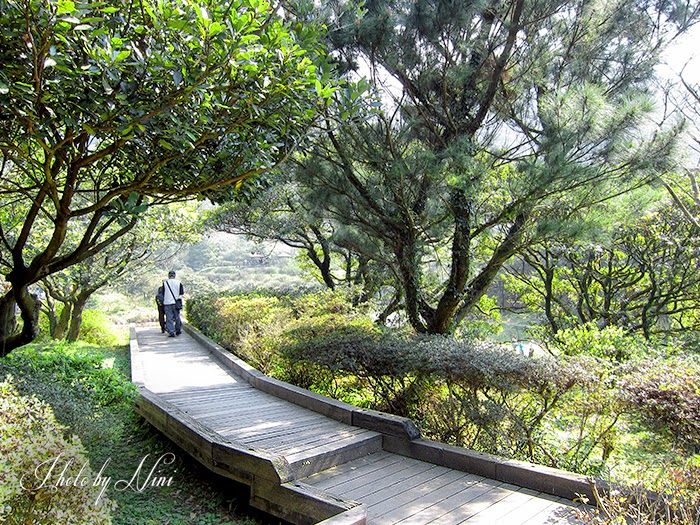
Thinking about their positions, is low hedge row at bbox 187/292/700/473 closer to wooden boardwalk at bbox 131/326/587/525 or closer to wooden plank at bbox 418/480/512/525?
wooden boardwalk at bbox 131/326/587/525

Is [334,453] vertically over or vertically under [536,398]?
under

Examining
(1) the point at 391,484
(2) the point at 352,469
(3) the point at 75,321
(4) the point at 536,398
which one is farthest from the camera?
(3) the point at 75,321

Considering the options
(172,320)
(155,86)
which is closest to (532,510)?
(155,86)

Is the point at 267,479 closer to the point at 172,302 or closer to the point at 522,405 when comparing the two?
the point at 522,405

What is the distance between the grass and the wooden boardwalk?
269mm

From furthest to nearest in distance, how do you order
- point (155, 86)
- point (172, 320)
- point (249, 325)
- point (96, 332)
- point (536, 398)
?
point (96, 332), point (172, 320), point (249, 325), point (536, 398), point (155, 86)

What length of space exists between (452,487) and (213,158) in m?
3.47

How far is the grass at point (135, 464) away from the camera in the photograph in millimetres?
3895

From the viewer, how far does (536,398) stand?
4.43 m

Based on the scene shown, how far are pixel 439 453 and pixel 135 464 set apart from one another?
306cm

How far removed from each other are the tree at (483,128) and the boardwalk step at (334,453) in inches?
105

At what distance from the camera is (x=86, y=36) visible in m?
2.86

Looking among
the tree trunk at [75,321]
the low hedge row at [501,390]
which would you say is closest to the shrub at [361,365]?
the low hedge row at [501,390]

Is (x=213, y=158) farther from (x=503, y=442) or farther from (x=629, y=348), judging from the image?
(x=629, y=348)
